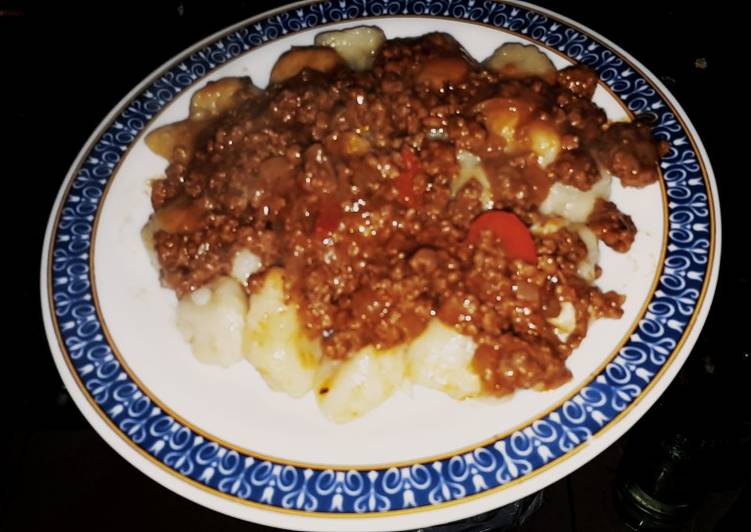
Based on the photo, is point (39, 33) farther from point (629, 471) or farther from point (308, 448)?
point (629, 471)

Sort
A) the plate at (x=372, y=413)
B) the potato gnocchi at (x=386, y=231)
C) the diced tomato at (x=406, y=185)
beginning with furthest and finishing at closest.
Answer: the diced tomato at (x=406, y=185)
the potato gnocchi at (x=386, y=231)
the plate at (x=372, y=413)

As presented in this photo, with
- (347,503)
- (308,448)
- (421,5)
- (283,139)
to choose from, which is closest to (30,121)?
(283,139)

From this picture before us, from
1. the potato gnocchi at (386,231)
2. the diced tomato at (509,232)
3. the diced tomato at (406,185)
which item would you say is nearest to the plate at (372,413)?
the potato gnocchi at (386,231)

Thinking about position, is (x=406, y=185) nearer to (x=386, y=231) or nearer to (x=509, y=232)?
(x=386, y=231)

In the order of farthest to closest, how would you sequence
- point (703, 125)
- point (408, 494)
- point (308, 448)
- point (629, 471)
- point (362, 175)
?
point (703, 125), point (629, 471), point (362, 175), point (308, 448), point (408, 494)

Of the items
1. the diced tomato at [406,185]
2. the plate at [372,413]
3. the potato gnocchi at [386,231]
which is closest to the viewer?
the plate at [372,413]

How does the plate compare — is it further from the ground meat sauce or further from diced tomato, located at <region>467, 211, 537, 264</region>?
diced tomato, located at <region>467, 211, 537, 264</region>

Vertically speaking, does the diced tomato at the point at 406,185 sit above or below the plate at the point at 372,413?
above

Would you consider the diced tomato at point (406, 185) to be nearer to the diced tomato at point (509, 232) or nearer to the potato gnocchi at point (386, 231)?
the potato gnocchi at point (386, 231)
